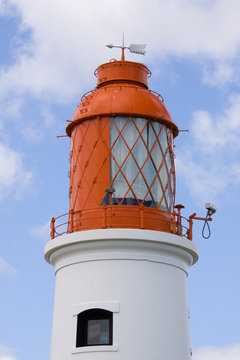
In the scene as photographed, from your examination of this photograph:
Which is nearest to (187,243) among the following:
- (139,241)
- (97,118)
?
(139,241)

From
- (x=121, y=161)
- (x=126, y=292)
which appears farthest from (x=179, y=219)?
(x=126, y=292)

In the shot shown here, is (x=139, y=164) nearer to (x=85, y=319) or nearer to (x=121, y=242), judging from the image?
(x=121, y=242)

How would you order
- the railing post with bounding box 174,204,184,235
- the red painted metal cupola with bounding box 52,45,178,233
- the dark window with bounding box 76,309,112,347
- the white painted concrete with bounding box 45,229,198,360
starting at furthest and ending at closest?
the railing post with bounding box 174,204,184,235
the red painted metal cupola with bounding box 52,45,178,233
the dark window with bounding box 76,309,112,347
the white painted concrete with bounding box 45,229,198,360

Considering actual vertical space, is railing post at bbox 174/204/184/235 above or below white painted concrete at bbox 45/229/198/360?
above

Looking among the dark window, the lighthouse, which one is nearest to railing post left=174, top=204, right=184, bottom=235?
the lighthouse

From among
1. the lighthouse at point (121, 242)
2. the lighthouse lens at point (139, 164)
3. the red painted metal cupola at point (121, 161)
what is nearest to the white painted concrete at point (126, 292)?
the lighthouse at point (121, 242)

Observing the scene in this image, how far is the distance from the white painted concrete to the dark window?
147 millimetres

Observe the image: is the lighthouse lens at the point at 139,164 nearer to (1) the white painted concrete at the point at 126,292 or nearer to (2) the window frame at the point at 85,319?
(1) the white painted concrete at the point at 126,292

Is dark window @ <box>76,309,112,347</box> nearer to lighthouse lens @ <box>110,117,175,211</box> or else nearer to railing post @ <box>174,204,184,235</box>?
lighthouse lens @ <box>110,117,175,211</box>

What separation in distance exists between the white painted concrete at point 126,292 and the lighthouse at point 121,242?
0.02 meters

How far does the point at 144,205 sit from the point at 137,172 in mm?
756

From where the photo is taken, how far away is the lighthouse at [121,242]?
1276 cm

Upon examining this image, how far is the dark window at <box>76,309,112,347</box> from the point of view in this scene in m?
12.8

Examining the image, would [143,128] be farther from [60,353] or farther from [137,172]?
[60,353]
